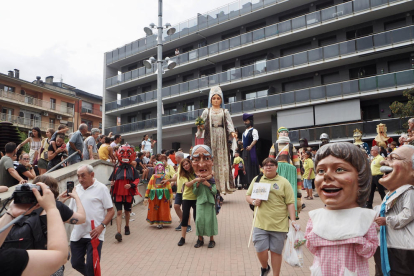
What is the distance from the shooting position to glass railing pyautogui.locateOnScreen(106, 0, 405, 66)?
22516 millimetres

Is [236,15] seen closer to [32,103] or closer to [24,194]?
[32,103]

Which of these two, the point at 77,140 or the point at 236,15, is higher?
the point at 236,15

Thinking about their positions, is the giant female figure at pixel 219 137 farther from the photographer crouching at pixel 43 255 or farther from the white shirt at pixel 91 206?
the photographer crouching at pixel 43 255

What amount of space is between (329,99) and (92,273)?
21623 millimetres

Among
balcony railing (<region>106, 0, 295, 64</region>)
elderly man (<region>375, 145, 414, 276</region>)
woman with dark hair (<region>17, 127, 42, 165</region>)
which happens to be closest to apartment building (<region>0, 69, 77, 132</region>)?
balcony railing (<region>106, 0, 295, 64</region>)

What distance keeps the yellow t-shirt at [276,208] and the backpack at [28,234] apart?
2824mm

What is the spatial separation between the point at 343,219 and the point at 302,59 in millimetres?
23484

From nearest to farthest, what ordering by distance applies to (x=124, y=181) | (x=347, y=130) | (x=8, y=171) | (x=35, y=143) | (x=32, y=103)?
(x=8, y=171), (x=124, y=181), (x=35, y=143), (x=347, y=130), (x=32, y=103)

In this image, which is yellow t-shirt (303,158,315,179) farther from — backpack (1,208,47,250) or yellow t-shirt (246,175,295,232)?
backpack (1,208,47,250)

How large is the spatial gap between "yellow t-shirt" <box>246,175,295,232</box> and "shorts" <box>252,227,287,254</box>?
0.07 metres

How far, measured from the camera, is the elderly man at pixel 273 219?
4.44 meters

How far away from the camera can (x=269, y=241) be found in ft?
14.9

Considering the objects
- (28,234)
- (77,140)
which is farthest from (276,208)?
(77,140)

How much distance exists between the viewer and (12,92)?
37000mm
